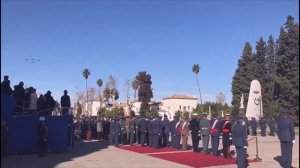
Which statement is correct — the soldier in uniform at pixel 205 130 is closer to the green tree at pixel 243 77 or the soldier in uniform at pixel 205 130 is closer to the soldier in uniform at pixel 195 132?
the soldier in uniform at pixel 195 132

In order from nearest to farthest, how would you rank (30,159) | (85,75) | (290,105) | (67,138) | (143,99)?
(30,159) < (67,138) < (290,105) < (143,99) < (85,75)

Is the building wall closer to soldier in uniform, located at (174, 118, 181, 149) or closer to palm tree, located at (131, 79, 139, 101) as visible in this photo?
palm tree, located at (131, 79, 139, 101)

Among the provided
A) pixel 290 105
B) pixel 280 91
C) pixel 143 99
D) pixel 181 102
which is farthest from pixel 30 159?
pixel 181 102

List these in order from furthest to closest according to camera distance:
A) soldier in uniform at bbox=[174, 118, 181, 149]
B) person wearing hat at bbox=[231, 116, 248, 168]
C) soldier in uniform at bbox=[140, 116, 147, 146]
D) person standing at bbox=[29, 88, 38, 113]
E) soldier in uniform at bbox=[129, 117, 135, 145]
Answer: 1. soldier in uniform at bbox=[129, 117, 135, 145]
2. soldier in uniform at bbox=[140, 116, 147, 146]
3. soldier in uniform at bbox=[174, 118, 181, 149]
4. person standing at bbox=[29, 88, 38, 113]
5. person wearing hat at bbox=[231, 116, 248, 168]

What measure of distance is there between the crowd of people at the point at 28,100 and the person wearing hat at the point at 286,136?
35.1ft

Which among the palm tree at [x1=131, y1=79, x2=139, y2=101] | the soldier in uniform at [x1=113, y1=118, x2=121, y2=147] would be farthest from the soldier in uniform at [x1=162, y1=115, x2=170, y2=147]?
the palm tree at [x1=131, y1=79, x2=139, y2=101]

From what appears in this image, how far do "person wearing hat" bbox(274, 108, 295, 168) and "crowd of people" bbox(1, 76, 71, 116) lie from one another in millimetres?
10691

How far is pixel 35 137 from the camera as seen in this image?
1819cm

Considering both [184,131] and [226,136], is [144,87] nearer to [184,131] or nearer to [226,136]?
[184,131]

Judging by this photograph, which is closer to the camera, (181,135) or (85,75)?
(181,135)

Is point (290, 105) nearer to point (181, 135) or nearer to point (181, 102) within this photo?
point (181, 135)

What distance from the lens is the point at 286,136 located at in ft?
43.2

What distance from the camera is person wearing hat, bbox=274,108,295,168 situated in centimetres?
1311

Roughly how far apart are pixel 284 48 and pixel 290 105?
7.24m
